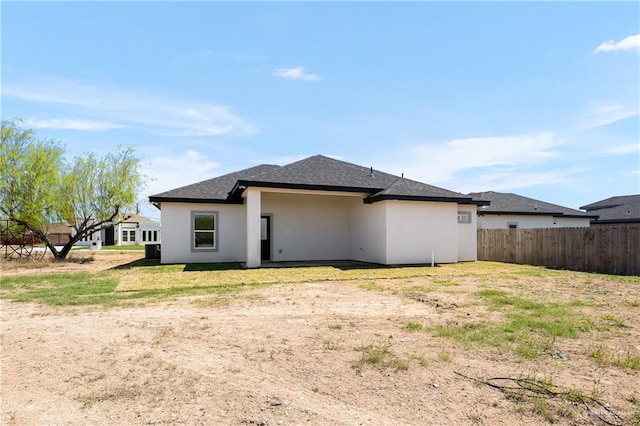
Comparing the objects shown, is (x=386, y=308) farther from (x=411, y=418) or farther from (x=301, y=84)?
(x=301, y=84)

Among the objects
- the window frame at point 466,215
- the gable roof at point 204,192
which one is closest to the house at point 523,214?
the window frame at point 466,215

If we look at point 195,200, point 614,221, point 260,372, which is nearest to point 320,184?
point 195,200

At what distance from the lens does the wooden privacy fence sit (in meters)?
13.6

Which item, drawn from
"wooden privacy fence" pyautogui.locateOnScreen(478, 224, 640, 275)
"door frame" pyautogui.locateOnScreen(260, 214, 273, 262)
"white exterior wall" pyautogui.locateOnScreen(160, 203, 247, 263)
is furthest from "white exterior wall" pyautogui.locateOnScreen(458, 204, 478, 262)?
"white exterior wall" pyautogui.locateOnScreen(160, 203, 247, 263)

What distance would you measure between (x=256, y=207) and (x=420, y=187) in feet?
24.9

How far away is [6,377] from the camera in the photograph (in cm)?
381

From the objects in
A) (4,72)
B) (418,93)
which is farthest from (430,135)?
(4,72)

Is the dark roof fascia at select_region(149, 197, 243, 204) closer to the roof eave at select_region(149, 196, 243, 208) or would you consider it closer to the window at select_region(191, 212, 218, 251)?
the roof eave at select_region(149, 196, 243, 208)

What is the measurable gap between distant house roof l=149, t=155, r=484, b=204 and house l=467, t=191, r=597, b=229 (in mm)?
6904

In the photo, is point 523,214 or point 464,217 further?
point 523,214

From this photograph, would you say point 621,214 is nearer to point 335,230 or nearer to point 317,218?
point 335,230

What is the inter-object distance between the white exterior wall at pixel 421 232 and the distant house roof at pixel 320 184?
502mm

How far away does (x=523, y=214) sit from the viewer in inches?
969

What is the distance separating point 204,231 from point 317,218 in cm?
555
